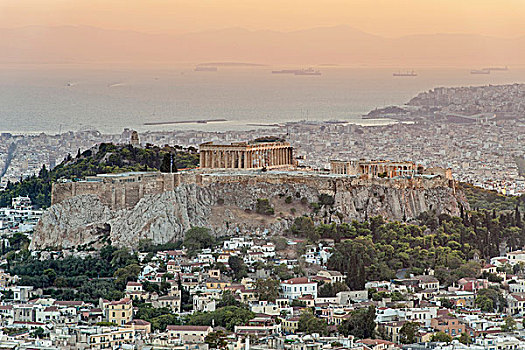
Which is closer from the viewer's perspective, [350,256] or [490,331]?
[490,331]

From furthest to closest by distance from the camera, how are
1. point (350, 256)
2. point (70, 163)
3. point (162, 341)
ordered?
point (70, 163)
point (350, 256)
point (162, 341)

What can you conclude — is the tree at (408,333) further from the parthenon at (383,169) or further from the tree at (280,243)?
the parthenon at (383,169)

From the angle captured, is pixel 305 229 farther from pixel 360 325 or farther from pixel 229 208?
pixel 360 325

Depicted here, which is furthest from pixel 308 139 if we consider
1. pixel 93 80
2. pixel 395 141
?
pixel 93 80

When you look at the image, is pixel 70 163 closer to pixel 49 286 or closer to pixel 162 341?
pixel 49 286

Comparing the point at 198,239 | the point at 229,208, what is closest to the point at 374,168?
the point at 229,208

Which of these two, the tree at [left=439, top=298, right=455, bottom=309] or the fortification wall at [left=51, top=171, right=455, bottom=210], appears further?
the fortification wall at [left=51, top=171, right=455, bottom=210]

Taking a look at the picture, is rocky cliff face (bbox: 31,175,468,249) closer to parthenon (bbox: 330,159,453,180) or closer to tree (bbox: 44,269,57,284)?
parthenon (bbox: 330,159,453,180)

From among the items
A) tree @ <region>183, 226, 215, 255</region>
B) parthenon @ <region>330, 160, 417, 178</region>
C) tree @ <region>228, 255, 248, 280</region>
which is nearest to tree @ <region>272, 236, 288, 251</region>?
tree @ <region>183, 226, 215, 255</region>
